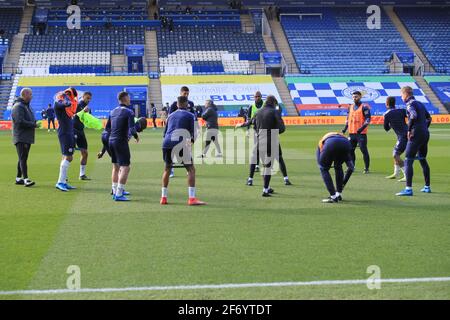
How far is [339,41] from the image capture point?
60938mm

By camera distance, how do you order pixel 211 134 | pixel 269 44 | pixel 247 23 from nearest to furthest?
pixel 211 134 → pixel 269 44 → pixel 247 23

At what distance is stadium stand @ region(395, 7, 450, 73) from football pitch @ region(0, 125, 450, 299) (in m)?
48.4

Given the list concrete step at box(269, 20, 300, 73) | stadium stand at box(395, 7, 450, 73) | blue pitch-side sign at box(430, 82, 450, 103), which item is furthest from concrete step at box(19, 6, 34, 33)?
blue pitch-side sign at box(430, 82, 450, 103)

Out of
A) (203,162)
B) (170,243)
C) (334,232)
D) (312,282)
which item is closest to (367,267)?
(312,282)

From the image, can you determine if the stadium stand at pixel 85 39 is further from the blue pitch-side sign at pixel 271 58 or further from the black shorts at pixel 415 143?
the black shorts at pixel 415 143

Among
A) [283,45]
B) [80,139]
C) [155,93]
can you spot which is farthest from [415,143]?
[283,45]

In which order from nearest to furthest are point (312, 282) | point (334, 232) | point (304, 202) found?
1. point (312, 282)
2. point (334, 232)
3. point (304, 202)

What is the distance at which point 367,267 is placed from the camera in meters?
6.75

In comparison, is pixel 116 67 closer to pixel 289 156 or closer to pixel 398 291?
pixel 289 156

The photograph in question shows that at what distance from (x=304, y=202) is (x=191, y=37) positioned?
5078 cm

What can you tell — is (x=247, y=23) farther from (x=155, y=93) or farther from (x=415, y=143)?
(x=415, y=143)

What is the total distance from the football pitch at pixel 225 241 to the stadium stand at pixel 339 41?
44.4 meters

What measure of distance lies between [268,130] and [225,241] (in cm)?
491
